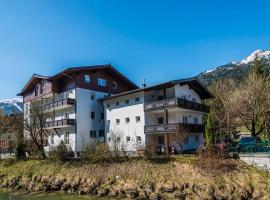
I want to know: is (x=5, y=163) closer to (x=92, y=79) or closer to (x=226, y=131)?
(x=92, y=79)

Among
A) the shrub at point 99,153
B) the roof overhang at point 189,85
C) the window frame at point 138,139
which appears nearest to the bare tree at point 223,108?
the roof overhang at point 189,85

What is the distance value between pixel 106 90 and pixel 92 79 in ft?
10.2

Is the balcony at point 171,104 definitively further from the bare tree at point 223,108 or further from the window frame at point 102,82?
the window frame at point 102,82

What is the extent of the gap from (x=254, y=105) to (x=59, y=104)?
28550 mm

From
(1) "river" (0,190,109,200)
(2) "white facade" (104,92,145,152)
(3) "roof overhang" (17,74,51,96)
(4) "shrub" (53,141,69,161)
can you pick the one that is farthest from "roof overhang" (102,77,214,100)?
(1) "river" (0,190,109,200)

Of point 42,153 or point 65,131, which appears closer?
point 42,153

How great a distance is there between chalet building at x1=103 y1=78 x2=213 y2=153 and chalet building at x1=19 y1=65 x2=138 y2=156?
3.01 m

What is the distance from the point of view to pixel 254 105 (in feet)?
141

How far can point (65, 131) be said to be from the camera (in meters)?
46.3

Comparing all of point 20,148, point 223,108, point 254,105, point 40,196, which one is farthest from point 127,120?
point 254,105

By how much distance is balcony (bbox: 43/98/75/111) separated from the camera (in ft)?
143

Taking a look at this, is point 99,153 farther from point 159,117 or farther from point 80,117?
point 80,117

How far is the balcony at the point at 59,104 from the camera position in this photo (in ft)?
143

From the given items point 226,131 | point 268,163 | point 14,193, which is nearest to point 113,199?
point 14,193
